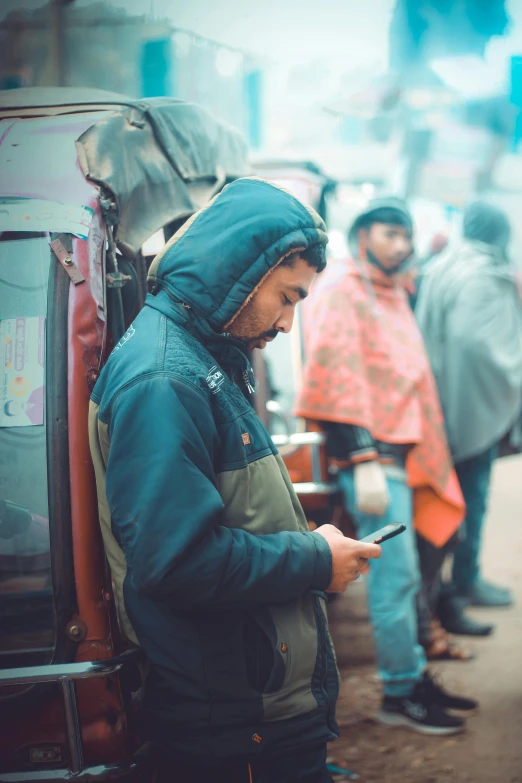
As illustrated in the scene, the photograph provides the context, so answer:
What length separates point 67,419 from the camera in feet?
6.48

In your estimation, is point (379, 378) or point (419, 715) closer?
point (419, 715)

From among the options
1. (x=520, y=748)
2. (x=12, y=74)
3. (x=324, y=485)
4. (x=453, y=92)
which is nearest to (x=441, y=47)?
(x=453, y=92)

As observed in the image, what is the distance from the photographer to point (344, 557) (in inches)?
70.8

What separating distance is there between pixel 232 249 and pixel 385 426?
6.71 ft

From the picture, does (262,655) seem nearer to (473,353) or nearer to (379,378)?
(379,378)

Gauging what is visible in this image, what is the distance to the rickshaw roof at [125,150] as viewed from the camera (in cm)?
215

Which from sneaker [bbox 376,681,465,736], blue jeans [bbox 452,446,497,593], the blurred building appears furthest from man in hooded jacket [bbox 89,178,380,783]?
the blurred building

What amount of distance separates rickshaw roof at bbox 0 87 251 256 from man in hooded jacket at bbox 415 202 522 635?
2.30m

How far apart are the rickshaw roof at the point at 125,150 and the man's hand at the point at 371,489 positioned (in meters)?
1.38

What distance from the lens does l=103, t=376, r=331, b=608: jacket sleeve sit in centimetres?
154

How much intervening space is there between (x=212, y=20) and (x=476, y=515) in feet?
13.6

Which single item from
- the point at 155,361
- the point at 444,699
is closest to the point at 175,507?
the point at 155,361

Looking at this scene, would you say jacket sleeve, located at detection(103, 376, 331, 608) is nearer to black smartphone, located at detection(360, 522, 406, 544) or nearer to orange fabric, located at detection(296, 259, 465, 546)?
black smartphone, located at detection(360, 522, 406, 544)

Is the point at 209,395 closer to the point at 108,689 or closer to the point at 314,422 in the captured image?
the point at 108,689
